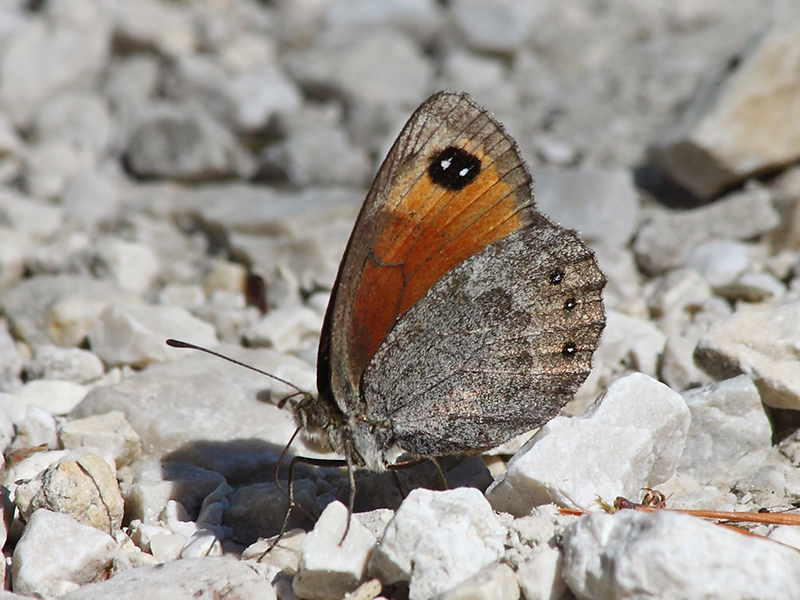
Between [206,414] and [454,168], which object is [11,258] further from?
[454,168]

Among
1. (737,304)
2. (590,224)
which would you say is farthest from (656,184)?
(737,304)

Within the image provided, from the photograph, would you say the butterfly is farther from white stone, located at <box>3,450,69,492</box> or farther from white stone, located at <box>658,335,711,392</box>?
white stone, located at <box>3,450,69,492</box>

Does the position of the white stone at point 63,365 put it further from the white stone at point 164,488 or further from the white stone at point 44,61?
the white stone at point 44,61

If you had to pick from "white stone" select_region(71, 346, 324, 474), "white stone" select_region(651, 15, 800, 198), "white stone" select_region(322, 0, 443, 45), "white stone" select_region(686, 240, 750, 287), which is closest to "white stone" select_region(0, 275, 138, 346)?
"white stone" select_region(71, 346, 324, 474)

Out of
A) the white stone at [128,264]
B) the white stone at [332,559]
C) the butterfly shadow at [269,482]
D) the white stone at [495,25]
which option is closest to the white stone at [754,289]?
the butterfly shadow at [269,482]

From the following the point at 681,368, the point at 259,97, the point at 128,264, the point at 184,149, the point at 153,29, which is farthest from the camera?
the point at 153,29

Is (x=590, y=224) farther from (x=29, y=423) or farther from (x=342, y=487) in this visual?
(x=29, y=423)

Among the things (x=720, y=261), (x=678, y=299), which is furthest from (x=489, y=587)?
(x=720, y=261)
